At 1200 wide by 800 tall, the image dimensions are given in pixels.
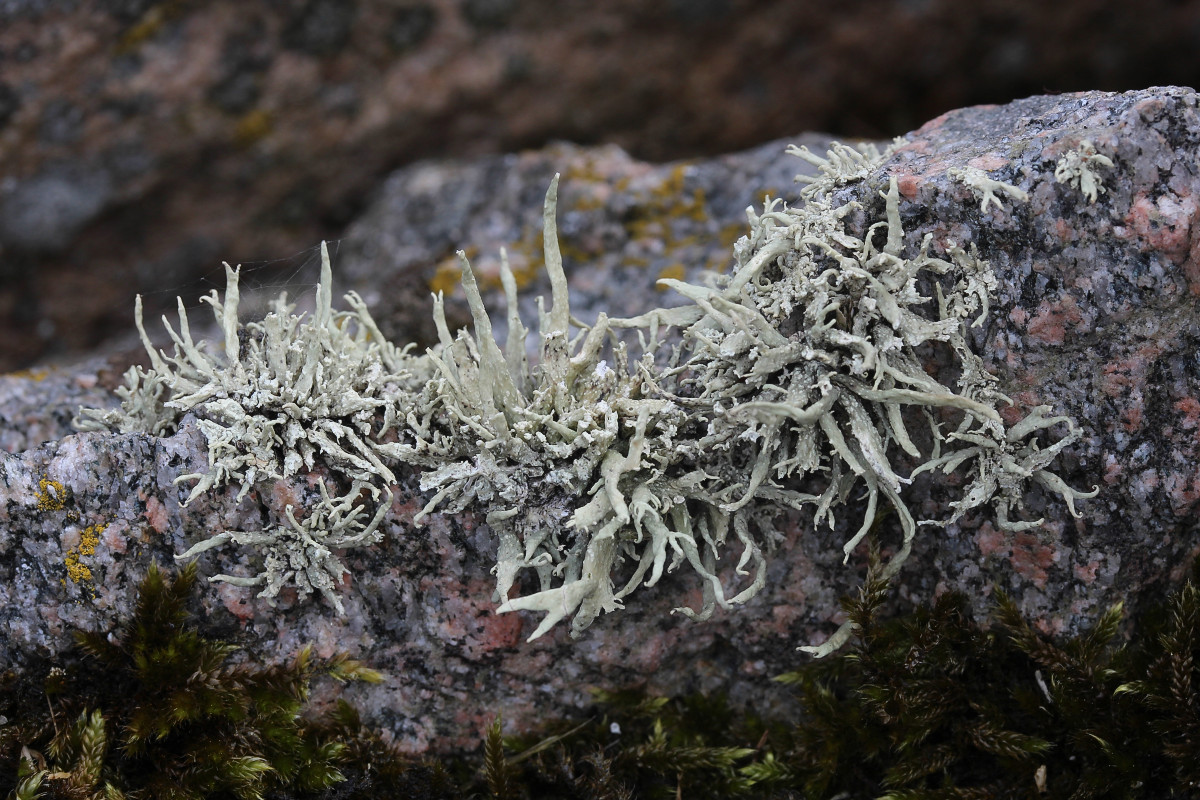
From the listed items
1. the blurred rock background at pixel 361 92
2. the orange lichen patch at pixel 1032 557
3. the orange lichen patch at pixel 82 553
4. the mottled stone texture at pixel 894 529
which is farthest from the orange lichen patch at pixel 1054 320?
the orange lichen patch at pixel 82 553

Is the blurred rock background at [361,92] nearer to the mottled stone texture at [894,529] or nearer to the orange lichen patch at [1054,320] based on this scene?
the mottled stone texture at [894,529]

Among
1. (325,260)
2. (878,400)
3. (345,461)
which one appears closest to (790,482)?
(878,400)

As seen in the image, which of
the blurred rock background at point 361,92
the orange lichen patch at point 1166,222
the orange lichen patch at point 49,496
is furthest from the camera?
the blurred rock background at point 361,92

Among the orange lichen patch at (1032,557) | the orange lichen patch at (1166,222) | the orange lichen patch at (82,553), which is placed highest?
the orange lichen patch at (1166,222)

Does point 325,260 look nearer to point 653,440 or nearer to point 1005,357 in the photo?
point 653,440

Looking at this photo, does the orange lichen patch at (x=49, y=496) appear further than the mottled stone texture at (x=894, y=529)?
Yes

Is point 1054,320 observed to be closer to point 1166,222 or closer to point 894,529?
point 1166,222

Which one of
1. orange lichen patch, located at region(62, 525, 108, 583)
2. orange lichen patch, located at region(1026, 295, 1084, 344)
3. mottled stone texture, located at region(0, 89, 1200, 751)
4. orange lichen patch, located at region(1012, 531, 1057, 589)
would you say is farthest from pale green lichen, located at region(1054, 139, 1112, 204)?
orange lichen patch, located at region(62, 525, 108, 583)

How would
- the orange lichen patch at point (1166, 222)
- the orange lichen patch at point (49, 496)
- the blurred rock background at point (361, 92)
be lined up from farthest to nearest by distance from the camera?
the blurred rock background at point (361, 92), the orange lichen patch at point (49, 496), the orange lichen patch at point (1166, 222)
